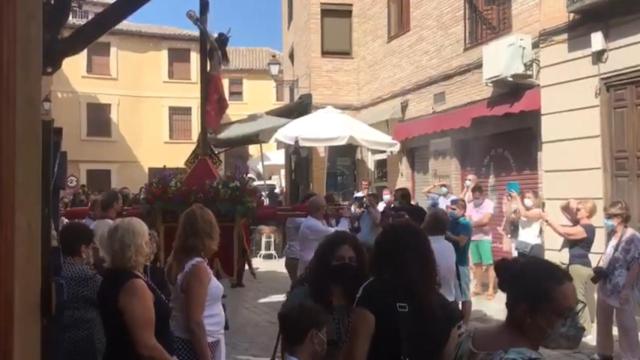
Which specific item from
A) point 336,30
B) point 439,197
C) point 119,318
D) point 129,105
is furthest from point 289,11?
point 119,318

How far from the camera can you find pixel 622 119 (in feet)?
32.8

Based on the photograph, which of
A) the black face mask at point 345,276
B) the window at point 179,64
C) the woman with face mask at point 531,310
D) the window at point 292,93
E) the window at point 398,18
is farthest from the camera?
the window at point 179,64

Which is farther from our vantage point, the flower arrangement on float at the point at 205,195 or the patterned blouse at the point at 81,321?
the flower arrangement on float at the point at 205,195

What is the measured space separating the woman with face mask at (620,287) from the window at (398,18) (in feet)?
38.1

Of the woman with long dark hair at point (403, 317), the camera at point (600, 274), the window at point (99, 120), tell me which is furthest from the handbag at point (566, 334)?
the window at point (99, 120)

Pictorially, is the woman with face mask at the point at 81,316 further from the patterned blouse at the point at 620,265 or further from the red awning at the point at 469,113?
the red awning at the point at 469,113

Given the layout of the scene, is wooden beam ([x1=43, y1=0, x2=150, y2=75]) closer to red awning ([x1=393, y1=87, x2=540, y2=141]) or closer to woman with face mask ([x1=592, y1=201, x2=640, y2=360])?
woman with face mask ([x1=592, y1=201, x2=640, y2=360])

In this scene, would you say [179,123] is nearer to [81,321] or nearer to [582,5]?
[582,5]

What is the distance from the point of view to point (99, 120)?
3984cm

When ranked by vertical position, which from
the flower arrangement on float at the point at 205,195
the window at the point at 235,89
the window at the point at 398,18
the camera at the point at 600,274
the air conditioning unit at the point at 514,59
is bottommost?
the camera at the point at 600,274

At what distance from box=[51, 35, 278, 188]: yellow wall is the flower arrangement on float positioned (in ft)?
107

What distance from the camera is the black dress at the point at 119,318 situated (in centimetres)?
339

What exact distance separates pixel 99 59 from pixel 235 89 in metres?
9.06

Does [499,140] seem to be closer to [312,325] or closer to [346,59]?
[346,59]
